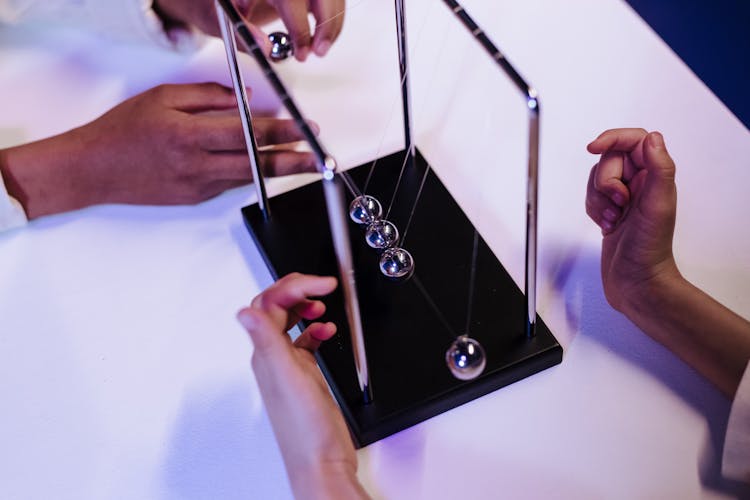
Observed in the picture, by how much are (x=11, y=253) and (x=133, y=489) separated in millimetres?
245

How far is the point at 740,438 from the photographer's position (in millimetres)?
553

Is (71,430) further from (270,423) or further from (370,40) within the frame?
(370,40)

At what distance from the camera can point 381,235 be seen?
2.07ft

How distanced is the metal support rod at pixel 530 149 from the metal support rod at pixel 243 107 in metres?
0.16

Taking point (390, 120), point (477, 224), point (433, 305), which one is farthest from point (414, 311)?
point (390, 120)

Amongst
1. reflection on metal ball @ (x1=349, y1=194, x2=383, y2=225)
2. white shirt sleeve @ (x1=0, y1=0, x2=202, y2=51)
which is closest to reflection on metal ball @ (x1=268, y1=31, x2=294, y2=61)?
reflection on metal ball @ (x1=349, y1=194, x2=383, y2=225)

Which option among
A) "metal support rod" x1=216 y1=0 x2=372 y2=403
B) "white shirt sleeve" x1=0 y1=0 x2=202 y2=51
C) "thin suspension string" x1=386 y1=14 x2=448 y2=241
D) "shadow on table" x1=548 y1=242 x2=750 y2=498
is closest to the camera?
"metal support rod" x1=216 y1=0 x2=372 y2=403

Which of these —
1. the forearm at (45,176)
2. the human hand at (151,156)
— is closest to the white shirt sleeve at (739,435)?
the human hand at (151,156)

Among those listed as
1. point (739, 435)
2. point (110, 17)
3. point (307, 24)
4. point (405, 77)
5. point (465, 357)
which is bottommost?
point (739, 435)

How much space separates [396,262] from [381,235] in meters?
0.02

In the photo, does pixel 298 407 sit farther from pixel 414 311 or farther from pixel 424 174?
pixel 424 174

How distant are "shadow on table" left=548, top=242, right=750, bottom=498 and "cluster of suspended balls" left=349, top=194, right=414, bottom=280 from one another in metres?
0.13

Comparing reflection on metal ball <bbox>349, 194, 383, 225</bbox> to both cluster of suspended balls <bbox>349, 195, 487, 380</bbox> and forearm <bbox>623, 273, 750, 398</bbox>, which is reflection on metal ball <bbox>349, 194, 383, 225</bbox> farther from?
forearm <bbox>623, 273, 750, 398</bbox>

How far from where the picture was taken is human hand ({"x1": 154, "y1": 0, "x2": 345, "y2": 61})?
738 millimetres
